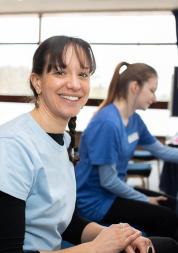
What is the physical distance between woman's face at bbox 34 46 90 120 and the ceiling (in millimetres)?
4488

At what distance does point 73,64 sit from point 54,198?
35 cm

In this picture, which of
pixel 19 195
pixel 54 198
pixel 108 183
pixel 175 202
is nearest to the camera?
pixel 19 195

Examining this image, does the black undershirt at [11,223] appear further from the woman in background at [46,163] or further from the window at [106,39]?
the window at [106,39]

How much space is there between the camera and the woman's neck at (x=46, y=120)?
0.96m

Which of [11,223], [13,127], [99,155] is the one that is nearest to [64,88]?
[13,127]

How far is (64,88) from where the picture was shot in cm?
95

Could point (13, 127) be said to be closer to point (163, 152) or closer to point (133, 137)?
point (133, 137)

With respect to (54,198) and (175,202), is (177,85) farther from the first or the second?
(54,198)

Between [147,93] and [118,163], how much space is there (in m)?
0.38

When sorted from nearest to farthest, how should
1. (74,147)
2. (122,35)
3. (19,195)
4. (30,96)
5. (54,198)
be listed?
(19,195) < (54,198) < (30,96) < (74,147) < (122,35)

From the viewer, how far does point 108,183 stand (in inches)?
63.1

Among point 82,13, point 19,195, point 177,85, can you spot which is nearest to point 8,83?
point 82,13

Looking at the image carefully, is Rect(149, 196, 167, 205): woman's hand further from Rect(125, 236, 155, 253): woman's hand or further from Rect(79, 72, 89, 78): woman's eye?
Rect(79, 72, 89, 78): woman's eye

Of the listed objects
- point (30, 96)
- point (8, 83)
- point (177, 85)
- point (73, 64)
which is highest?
point (73, 64)
